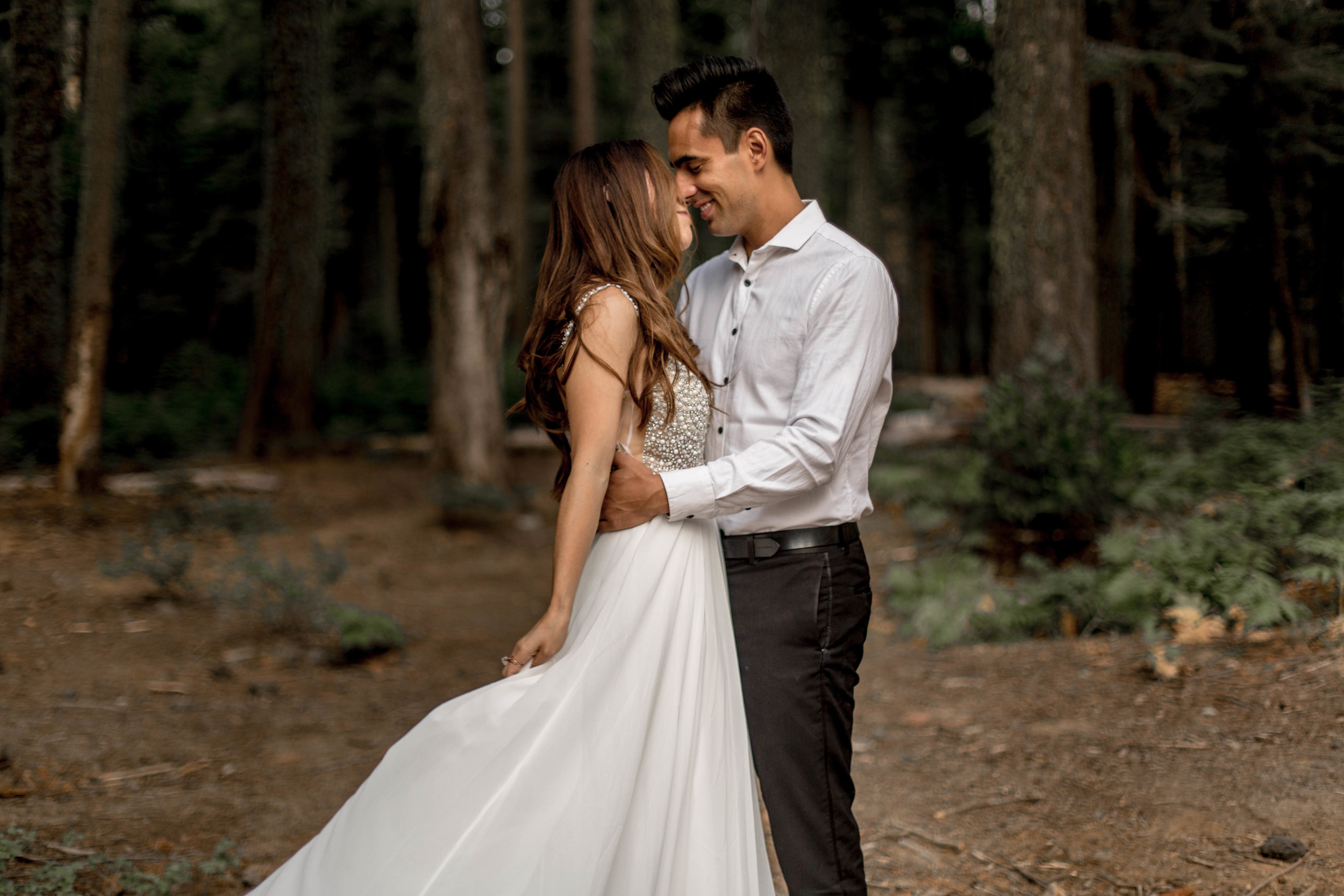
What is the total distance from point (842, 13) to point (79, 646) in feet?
63.1

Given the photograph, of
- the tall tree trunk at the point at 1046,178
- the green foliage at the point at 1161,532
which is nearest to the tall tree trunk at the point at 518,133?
the tall tree trunk at the point at 1046,178

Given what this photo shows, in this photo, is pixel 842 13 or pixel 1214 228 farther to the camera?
pixel 842 13

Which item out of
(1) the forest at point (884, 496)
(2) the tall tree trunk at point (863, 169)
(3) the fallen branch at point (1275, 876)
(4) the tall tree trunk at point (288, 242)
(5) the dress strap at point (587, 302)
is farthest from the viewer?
(2) the tall tree trunk at point (863, 169)

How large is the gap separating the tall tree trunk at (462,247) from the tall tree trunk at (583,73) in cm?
535

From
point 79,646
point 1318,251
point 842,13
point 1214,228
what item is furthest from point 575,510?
point 842,13

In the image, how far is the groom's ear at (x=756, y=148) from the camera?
8.89ft

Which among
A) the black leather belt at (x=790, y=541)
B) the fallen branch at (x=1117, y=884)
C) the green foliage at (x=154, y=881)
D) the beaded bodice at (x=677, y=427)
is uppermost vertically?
the beaded bodice at (x=677, y=427)

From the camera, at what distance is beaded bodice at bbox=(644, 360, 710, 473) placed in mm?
2619

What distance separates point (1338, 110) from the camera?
7066 mm

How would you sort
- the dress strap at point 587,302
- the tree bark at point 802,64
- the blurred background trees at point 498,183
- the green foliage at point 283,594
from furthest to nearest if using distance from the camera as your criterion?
the tree bark at point 802,64 < the blurred background trees at point 498,183 < the green foliage at point 283,594 < the dress strap at point 587,302

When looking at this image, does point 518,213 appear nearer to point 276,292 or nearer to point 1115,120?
point 276,292

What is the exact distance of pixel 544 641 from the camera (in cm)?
238

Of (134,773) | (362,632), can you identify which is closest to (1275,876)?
(134,773)

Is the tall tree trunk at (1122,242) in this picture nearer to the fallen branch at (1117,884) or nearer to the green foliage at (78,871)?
the fallen branch at (1117,884)
